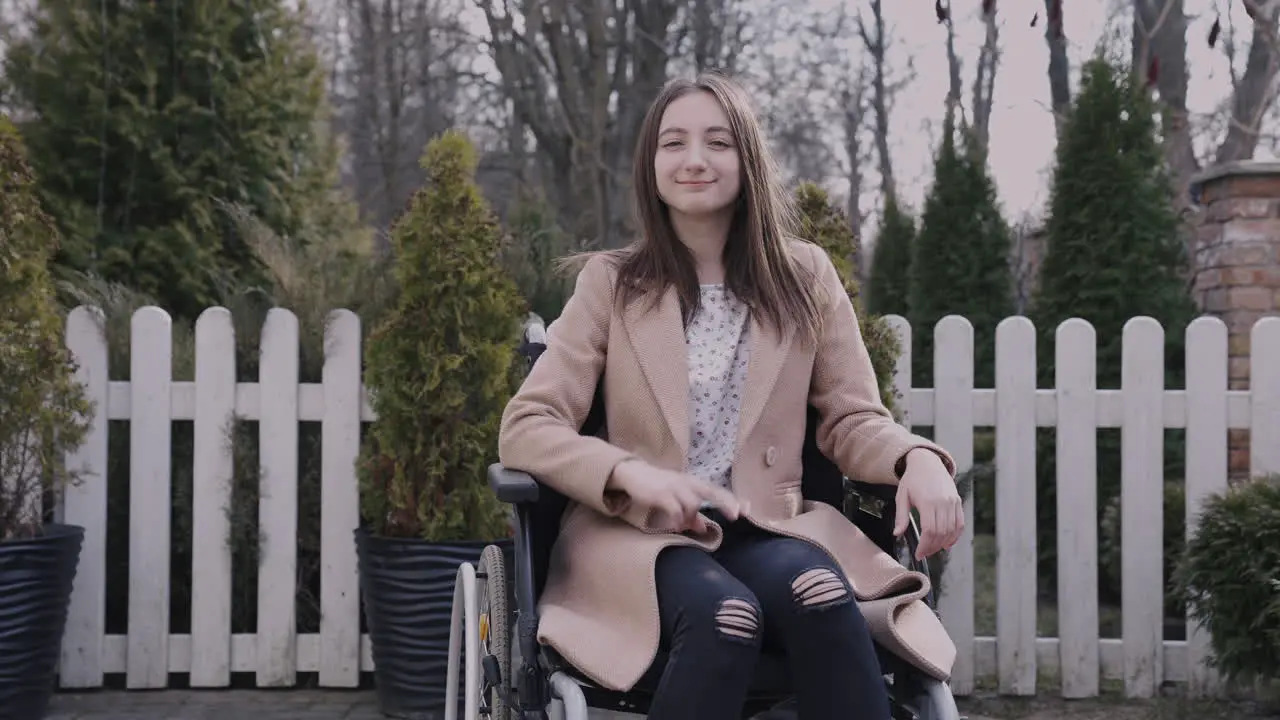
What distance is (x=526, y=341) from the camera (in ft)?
8.63

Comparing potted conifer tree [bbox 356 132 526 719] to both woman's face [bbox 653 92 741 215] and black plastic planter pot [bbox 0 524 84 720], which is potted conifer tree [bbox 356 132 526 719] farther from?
woman's face [bbox 653 92 741 215]

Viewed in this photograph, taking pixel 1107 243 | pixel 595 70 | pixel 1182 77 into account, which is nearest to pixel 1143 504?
pixel 1107 243

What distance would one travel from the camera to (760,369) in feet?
7.72

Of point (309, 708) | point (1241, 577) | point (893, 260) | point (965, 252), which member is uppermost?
point (893, 260)

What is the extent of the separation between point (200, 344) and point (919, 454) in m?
2.48

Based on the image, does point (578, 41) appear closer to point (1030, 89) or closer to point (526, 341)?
point (1030, 89)

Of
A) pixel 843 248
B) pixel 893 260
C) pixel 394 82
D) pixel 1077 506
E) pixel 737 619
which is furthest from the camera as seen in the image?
pixel 394 82

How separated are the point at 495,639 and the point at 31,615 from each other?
1757 mm

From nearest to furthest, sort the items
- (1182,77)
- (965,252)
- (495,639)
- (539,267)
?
(495,639) < (539,267) < (965,252) < (1182,77)

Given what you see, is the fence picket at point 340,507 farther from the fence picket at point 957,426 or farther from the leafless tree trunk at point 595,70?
the leafless tree trunk at point 595,70

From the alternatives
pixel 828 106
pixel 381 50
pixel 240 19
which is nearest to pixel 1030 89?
pixel 828 106

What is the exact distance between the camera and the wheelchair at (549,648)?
202cm

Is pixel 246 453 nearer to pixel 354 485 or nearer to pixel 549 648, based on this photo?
pixel 354 485

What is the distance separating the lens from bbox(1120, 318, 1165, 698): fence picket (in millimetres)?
4004
